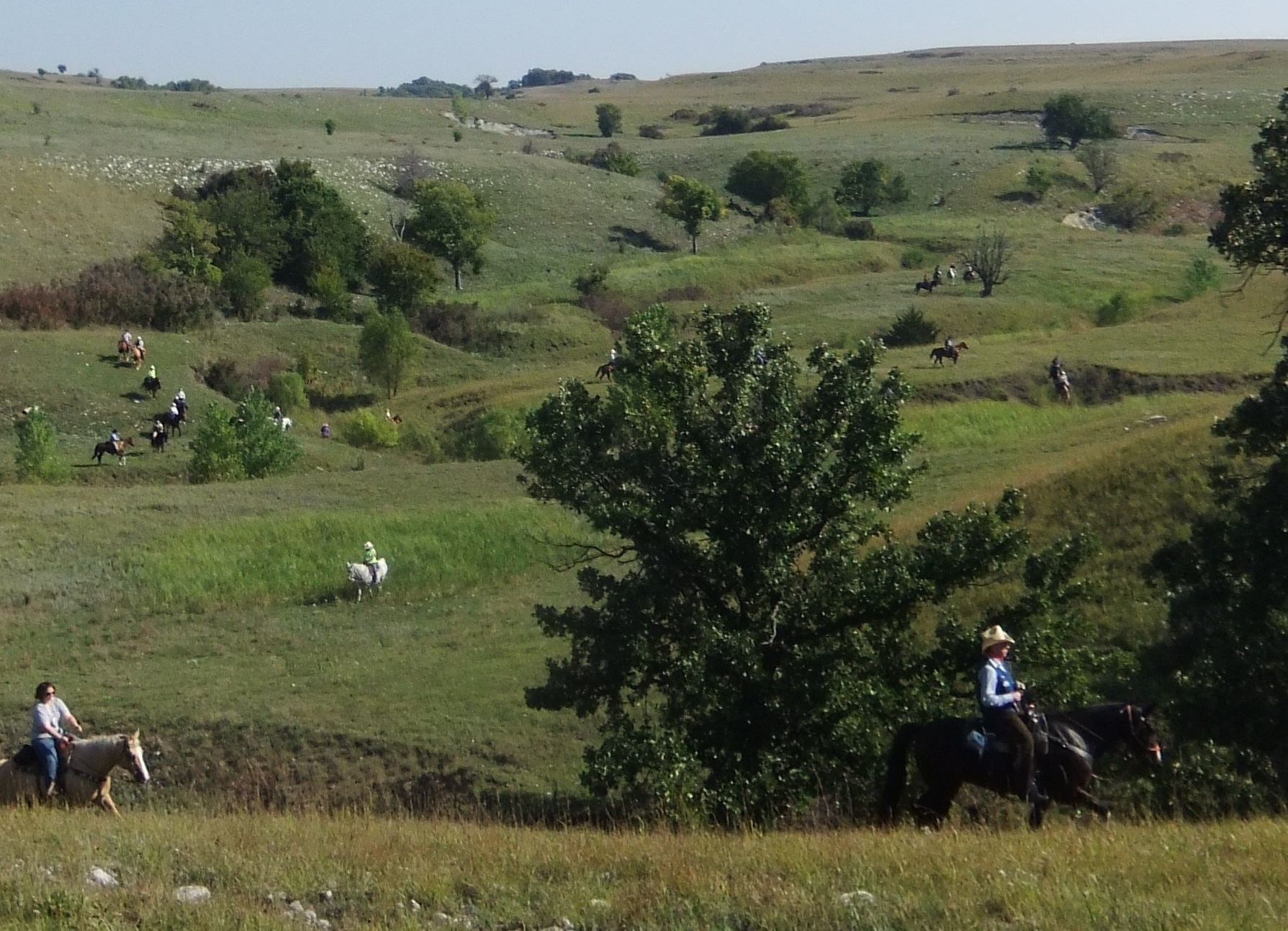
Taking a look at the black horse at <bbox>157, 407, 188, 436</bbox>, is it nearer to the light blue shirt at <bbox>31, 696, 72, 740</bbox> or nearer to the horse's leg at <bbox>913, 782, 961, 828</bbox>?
the light blue shirt at <bbox>31, 696, 72, 740</bbox>

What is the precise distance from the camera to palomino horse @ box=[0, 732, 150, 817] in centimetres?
1548

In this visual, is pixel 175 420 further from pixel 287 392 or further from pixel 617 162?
pixel 617 162

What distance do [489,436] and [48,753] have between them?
3625 centimetres

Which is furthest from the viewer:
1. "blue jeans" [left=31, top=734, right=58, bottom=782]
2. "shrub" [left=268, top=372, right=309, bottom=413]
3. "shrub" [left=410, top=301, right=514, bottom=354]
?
"shrub" [left=410, top=301, right=514, bottom=354]

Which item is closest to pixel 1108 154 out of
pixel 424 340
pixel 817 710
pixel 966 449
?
pixel 424 340

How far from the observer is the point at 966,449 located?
140ft

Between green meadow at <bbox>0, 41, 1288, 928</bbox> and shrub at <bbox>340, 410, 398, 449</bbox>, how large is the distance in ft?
2.07

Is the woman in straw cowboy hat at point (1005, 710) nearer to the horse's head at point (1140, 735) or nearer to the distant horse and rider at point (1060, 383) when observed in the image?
the horse's head at point (1140, 735)

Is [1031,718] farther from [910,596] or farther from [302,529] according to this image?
[302,529]

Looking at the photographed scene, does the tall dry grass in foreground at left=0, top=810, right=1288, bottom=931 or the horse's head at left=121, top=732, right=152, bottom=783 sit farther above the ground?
the tall dry grass in foreground at left=0, top=810, right=1288, bottom=931

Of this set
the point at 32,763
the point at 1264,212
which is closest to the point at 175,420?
the point at 32,763

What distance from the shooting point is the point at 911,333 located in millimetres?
67250

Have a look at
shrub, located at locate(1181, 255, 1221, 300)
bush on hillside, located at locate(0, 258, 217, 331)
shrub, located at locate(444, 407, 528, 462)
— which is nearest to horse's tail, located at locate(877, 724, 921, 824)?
shrub, located at locate(444, 407, 528, 462)

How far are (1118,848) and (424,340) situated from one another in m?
Answer: 67.3
